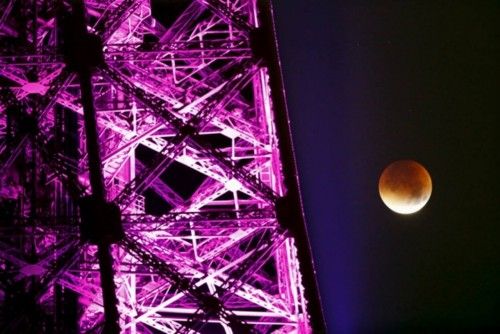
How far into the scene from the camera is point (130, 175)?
398 inches

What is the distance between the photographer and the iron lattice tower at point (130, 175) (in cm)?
734

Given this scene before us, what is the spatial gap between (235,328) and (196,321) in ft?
1.44

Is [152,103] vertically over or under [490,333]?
over

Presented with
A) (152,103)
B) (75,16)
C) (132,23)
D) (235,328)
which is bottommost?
(235,328)

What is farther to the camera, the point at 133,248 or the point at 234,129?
the point at 234,129

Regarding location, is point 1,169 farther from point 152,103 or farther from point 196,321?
point 196,321

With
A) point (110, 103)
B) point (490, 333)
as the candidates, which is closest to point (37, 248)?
point (110, 103)

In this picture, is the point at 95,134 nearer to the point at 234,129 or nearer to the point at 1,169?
the point at 1,169

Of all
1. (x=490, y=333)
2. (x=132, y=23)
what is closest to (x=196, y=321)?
(x=132, y=23)

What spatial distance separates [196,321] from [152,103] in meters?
2.68

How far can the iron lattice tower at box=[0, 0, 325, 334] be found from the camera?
7344mm

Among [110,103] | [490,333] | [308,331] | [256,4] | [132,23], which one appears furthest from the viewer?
[490,333]

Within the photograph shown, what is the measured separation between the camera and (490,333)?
14258mm

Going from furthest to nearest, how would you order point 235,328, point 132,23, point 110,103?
1. point 132,23
2. point 110,103
3. point 235,328
